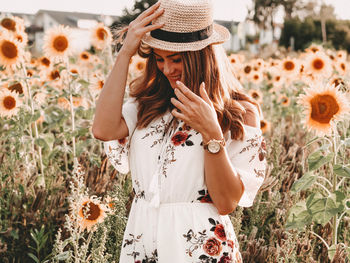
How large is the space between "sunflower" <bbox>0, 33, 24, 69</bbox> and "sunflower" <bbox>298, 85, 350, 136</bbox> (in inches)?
86.4

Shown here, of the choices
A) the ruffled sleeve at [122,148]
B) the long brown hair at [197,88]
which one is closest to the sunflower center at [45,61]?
the long brown hair at [197,88]

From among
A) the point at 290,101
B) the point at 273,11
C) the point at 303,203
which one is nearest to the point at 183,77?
the point at 303,203

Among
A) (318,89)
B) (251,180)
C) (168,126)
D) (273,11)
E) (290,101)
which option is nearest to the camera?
(251,180)

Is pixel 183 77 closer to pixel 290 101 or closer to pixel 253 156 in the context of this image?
pixel 253 156

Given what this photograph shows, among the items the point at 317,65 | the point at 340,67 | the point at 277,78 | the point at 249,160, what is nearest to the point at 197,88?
the point at 249,160

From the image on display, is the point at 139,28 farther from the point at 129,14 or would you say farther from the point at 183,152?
the point at 129,14

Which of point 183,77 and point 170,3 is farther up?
point 170,3

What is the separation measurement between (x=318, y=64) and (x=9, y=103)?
2790 millimetres

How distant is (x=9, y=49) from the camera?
343 centimetres

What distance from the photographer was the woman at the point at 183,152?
1710 millimetres

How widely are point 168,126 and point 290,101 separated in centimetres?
470

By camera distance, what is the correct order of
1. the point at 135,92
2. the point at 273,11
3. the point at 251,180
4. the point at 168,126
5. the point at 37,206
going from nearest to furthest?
the point at 251,180, the point at 168,126, the point at 135,92, the point at 37,206, the point at 273,11

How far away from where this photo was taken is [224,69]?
1883 mm

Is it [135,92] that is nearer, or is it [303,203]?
[135,92]
